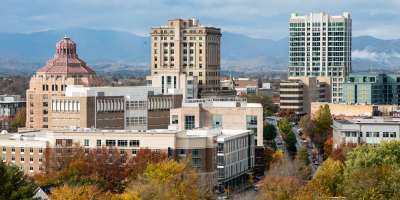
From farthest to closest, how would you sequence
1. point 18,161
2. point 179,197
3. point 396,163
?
point 18,161 → point 396,163 → point 179,197

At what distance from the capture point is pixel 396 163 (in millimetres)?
97688

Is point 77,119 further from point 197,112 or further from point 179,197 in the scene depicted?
point 179,197

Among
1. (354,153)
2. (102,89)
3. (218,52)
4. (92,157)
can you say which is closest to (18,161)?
(92,157)

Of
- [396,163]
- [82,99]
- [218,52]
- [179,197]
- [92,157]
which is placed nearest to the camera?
[179,197]

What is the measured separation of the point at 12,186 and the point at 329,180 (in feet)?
97.3

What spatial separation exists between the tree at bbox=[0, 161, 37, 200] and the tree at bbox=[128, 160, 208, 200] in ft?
32.6

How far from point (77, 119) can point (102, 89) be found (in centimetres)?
493

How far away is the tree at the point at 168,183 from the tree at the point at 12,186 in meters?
9.95

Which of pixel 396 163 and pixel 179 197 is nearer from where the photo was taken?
pixel 179 197

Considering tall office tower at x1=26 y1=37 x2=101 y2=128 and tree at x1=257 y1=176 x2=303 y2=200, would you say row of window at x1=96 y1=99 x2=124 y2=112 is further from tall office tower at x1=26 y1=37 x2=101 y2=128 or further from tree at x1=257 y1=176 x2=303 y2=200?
tree at x1=257 y1=176 x2=303 y2=200

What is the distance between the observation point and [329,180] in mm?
95812

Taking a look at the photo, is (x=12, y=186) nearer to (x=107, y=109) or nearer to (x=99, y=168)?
(x=99, y=168)

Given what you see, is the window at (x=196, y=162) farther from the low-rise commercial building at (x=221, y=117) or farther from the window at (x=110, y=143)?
the low-rise commercial building at (x=221, y=117)

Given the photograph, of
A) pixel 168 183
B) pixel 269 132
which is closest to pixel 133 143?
pixel 168 183
